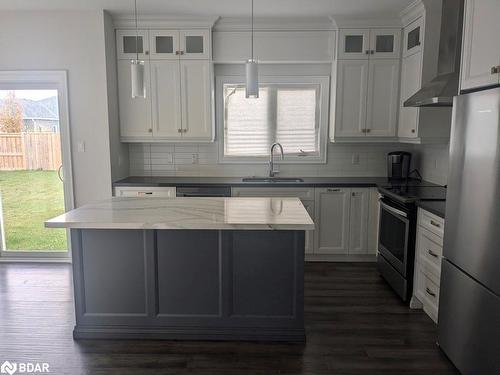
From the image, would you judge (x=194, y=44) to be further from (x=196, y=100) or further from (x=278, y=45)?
(x=278, y=45)

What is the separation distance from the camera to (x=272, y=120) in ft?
14.8

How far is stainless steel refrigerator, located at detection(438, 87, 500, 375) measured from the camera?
1855 millimetres

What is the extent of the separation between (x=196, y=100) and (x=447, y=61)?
2488mm

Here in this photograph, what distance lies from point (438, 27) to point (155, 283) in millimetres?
3355

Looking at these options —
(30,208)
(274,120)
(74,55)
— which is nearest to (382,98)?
(274,120)

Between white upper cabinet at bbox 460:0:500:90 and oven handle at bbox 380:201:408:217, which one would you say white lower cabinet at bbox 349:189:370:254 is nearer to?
oven handle at bbox 380:201:408:217

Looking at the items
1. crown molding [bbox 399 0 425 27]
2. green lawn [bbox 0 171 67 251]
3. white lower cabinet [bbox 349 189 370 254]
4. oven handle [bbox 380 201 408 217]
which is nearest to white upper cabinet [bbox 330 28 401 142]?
crown molding [bbox 399 0 425 27]

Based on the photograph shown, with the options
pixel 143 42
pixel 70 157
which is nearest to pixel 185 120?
pixel 143 42

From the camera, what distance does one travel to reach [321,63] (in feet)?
14.1

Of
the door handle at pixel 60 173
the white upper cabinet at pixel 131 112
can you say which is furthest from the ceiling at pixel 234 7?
the door handle at pixel 60 173

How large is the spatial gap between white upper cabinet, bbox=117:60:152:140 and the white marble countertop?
1.40 m

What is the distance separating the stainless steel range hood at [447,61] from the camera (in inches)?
109

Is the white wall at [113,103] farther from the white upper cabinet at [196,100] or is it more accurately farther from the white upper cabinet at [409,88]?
the white upper cabinet at [409,88]

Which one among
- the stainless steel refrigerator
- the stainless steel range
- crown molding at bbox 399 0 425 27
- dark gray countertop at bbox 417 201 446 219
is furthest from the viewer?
crown molding at bbox 399 0 425 27
